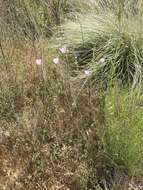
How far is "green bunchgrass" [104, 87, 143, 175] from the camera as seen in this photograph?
3.18 metres

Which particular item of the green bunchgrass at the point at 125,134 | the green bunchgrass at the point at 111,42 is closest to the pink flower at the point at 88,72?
the green bunchgrass at the point at 111,42

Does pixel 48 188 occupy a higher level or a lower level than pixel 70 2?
lower

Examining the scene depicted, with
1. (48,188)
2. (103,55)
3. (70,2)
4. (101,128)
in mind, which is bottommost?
(48,188)

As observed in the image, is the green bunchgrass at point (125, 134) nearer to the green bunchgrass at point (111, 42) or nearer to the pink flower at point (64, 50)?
the green bunchgrass at point (111, 42)

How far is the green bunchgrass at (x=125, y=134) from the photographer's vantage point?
318 cm

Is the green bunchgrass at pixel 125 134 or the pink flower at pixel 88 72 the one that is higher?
the pink flower at pixel 88 72

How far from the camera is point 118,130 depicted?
3.24 meters

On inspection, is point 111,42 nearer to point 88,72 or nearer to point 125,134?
point 88,72

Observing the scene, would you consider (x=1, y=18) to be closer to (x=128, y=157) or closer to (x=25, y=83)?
(x=25, y=83)

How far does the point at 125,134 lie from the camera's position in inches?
126

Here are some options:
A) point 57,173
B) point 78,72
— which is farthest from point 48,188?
point 78,72

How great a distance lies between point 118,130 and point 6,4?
90.0 inches

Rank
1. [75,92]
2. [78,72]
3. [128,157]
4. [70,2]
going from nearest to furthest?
1. [128,157]
2. [75,92]
3. [78,72]
4. [70,2]

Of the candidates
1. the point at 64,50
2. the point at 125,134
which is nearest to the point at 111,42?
the point at 64,50
